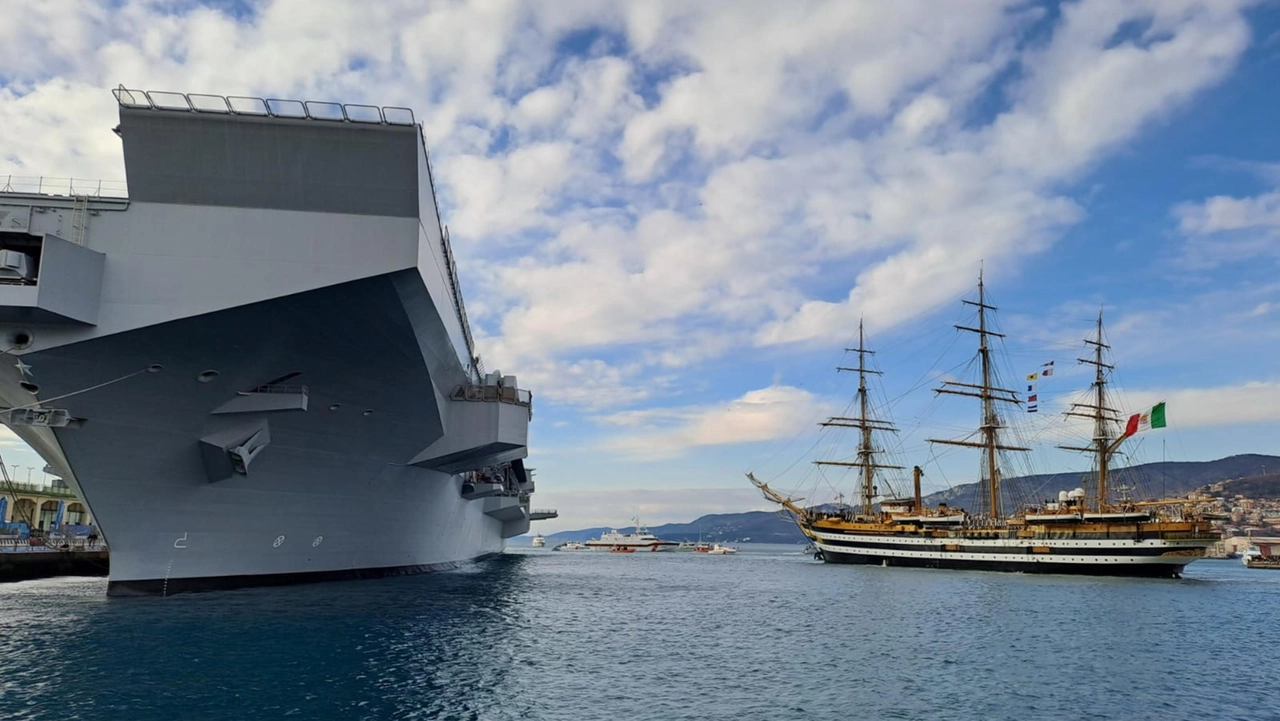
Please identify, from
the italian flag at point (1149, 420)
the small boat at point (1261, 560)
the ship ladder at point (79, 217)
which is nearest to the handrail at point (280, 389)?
the ship ladder at point (79, 217)

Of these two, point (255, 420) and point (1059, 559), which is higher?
point (255, 420)

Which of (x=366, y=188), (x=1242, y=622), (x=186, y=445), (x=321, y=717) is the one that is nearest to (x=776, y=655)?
(x=321, y=717)

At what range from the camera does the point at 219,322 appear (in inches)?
640

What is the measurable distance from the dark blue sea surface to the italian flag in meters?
17.7

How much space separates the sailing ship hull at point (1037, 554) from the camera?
4347cm

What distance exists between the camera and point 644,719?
11266 millimetres

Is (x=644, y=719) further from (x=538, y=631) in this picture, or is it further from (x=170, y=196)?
(x=170, y=196)

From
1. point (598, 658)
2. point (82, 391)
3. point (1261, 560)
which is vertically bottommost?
point (1261, 560)

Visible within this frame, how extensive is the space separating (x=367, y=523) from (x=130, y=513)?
7770 mm

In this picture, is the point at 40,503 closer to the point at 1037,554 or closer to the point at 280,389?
the point at 280,389

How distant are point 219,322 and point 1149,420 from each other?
45.5 metres

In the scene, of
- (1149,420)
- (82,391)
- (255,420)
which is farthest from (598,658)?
(1149,420)

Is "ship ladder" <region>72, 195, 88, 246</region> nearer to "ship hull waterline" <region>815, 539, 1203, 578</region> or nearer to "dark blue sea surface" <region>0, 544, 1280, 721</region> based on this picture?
"dark blue sea surface" <region>0, 544, 1280, 721</region>

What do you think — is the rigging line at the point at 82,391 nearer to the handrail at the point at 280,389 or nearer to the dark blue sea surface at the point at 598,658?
the handrail at the point at 280,389
